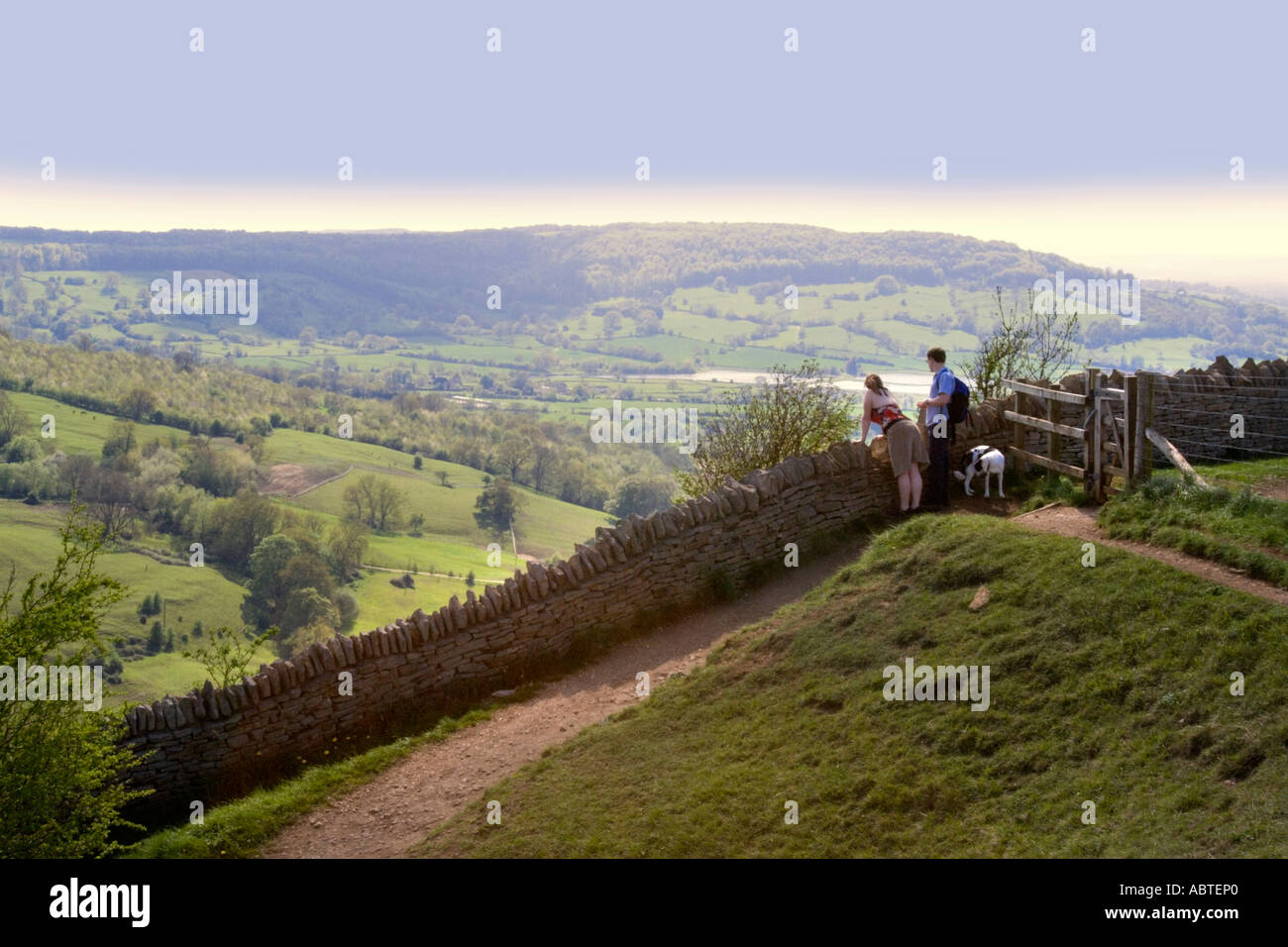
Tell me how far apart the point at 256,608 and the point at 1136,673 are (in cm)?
7653

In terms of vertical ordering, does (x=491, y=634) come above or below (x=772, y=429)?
below

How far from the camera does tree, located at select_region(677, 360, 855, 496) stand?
66.9 ft

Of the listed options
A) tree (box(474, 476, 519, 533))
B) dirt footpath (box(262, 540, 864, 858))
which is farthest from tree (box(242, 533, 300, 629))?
dirt footpath (box(262, 540, 864, 858))

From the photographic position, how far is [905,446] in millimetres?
14516

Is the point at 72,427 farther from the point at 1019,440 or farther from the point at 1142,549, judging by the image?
the point at 1142,549

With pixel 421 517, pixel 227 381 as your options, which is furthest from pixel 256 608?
pixel 227 381

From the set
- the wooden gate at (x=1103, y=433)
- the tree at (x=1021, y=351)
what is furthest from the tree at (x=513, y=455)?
the wooden gate at (x=1103, y=433)

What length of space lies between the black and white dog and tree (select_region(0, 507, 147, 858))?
11.5 m

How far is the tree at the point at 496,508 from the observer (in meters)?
102

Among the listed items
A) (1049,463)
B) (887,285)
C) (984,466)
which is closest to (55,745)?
(984,466)

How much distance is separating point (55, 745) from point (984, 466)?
40.2 ft

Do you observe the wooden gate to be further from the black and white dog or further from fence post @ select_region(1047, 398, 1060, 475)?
the black and white dog

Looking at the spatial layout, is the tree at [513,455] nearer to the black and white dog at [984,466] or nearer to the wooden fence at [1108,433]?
the black and white dog at [984,466]
